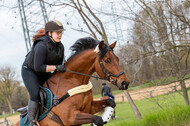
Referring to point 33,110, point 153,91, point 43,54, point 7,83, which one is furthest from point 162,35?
point 7,83

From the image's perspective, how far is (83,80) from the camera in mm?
3982

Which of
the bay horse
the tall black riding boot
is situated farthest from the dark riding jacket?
the tall black riding boot

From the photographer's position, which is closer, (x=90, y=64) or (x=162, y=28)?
(x=90, y=64)

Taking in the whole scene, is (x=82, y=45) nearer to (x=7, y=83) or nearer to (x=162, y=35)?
(x=162, y=35)

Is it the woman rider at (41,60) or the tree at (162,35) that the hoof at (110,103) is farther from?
the tree at (162,35)

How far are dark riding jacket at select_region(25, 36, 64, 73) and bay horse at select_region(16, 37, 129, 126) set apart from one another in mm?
267

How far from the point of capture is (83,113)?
362 centimetres

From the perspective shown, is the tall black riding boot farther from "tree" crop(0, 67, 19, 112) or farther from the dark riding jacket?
"tree" crop(0, 67, 19, 112)

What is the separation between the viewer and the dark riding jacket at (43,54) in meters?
3.71

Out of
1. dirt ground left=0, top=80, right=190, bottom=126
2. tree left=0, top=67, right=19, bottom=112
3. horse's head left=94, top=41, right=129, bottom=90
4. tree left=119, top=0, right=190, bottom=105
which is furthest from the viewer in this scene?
tree left=0, top=67, right=19, bottom=112

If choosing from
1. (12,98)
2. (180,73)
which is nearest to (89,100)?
(180,73)

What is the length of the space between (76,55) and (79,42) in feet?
0.94

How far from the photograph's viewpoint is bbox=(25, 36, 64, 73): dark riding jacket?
3705 millimetres

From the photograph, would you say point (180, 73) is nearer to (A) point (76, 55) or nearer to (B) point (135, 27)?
(B) point (135, 27)
